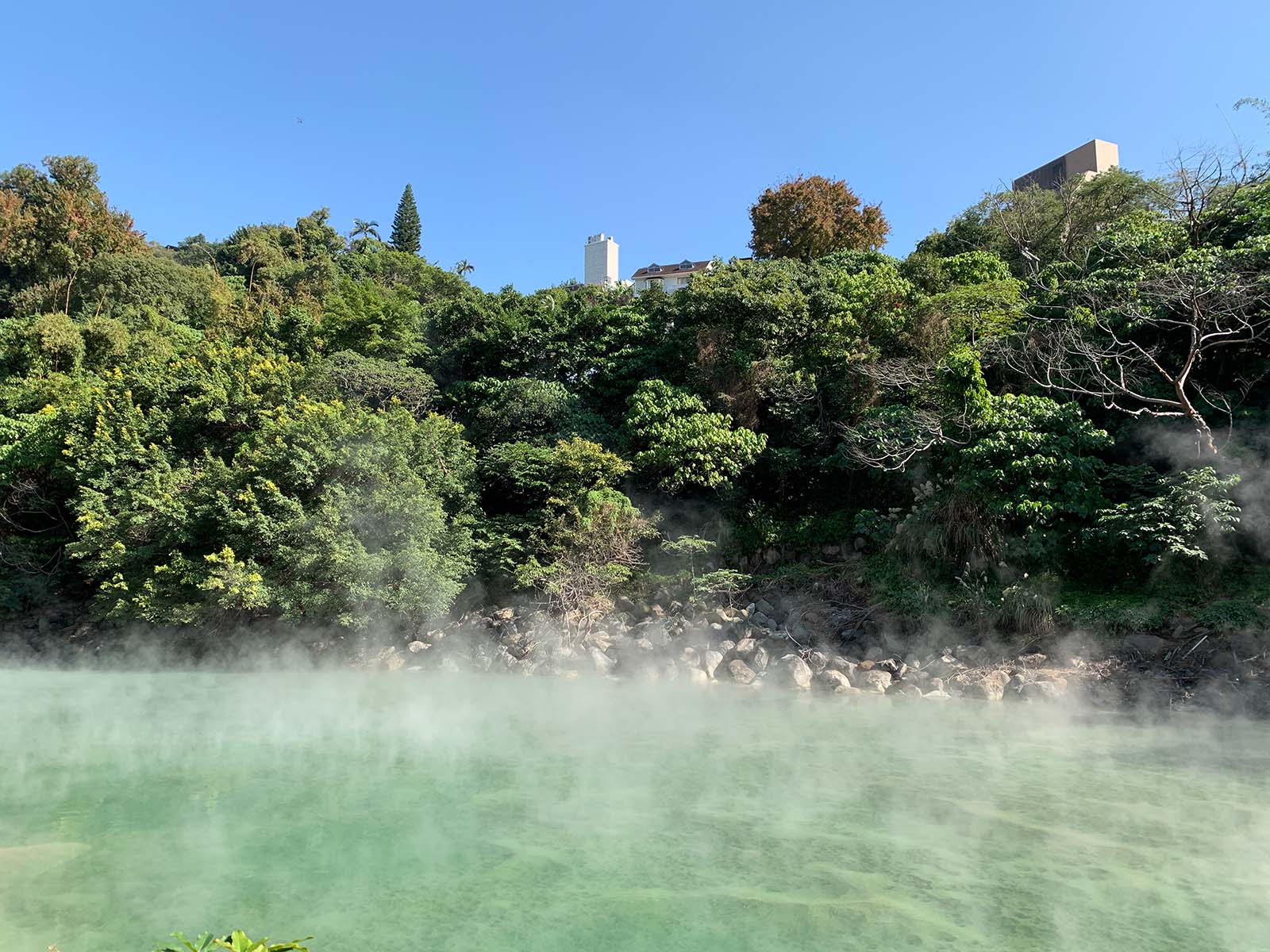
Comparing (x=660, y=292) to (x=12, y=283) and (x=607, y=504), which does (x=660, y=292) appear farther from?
(x=12, y=283)

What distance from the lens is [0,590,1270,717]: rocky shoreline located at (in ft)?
32.1

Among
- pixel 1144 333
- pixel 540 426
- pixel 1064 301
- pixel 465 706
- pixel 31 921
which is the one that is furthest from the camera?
pixel 540 426

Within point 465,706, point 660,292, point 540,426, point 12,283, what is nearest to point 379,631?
point 465,706

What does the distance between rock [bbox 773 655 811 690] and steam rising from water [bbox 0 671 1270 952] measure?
1.32 meters

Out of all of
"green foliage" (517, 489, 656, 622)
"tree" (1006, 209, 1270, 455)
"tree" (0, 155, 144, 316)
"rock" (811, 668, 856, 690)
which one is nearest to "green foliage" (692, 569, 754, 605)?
"green foliage" (517, 489, 656, 622)

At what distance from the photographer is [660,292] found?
67.6 ft

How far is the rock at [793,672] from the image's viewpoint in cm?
1138

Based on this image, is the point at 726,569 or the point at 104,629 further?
the point at 104,629

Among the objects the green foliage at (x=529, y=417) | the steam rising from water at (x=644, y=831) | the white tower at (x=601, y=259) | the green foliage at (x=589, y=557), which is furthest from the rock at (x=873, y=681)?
the white tower at (x=601, y=259)

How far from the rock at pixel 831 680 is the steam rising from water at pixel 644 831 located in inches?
44.1

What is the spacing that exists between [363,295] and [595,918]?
19760 mm

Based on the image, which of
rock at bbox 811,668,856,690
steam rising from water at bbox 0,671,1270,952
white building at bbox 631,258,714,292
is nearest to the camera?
steam rising from water at bbox 0,671,1270,952

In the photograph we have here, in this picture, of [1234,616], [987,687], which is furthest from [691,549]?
[1234,616]

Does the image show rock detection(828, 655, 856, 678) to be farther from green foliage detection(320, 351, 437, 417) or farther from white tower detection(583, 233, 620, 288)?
white tower detection(583, 233, 620, 288)
